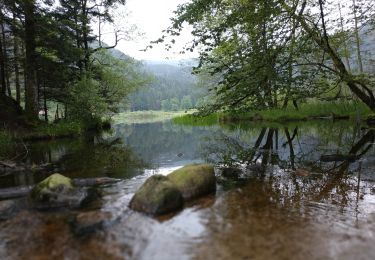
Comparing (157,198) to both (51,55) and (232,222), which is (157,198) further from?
(51,55)

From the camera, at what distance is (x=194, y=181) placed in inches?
251

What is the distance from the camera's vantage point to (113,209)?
562cm

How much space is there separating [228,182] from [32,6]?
686 inches

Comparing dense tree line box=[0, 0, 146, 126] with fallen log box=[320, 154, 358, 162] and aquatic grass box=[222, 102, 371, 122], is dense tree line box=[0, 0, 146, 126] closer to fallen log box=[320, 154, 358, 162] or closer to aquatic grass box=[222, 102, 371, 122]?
aquatic grass box=[222, 102, 371, 122]

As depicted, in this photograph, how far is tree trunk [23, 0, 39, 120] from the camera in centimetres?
1917

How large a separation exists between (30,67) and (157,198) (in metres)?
17.4

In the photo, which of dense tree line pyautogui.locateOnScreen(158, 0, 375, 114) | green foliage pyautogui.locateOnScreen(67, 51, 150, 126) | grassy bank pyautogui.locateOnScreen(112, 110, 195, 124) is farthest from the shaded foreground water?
grassy bank pyautogui.locateOnScreen(112, 110, 195, 124)

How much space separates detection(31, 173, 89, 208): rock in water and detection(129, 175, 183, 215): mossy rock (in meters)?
1.18

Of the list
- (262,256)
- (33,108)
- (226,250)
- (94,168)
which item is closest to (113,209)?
(226,250)

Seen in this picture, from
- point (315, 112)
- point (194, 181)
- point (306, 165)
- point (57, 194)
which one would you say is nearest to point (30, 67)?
point (57, 194)

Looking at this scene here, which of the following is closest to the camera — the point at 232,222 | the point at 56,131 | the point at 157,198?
the point at 232,222

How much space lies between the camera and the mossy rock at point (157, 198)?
5383mm

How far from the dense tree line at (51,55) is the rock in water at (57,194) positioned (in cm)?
1449

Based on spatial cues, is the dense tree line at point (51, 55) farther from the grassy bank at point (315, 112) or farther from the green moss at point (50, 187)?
the green moss at point (50, 187)
